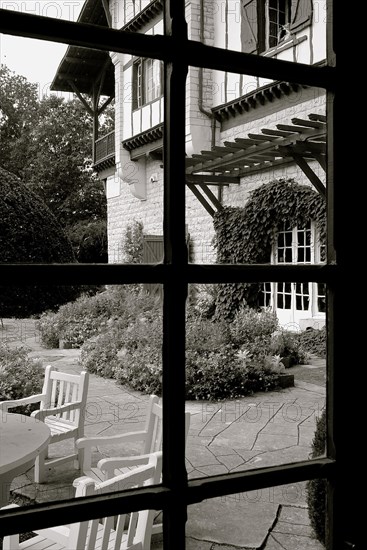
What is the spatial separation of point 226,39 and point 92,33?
23.7ft

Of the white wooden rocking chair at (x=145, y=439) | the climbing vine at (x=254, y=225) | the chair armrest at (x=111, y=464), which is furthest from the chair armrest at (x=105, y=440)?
the climbing vine at (x=254, y=225)

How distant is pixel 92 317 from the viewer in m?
7.41

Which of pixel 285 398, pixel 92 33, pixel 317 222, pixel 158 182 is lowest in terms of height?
pixel 285 398

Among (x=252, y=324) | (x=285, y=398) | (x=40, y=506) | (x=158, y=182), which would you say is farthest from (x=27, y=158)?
(x=158, y=182)

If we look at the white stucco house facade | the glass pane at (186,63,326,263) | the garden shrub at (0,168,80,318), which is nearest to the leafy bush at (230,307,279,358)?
the white stucco house facade

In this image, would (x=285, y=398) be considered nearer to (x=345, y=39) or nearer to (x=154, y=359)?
(x=154, y=359)

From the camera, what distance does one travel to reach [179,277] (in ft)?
1.68

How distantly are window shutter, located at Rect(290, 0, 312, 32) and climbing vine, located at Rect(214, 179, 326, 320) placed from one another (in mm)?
1700

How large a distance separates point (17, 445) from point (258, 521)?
1.10 m

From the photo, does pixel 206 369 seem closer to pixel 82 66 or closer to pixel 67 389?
pixel 67 389

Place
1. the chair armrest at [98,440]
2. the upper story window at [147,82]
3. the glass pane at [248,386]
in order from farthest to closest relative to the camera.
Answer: the upper story window at [147,82] → the glass pane at [248,386] → the chair armrest at [98,440]

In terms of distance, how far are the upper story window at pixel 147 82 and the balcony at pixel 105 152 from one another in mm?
1550

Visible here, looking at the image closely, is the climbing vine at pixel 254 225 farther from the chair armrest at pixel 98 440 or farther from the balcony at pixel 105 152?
the chair armrest at pixel 98 440

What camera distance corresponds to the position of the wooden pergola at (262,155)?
5.30 meters
